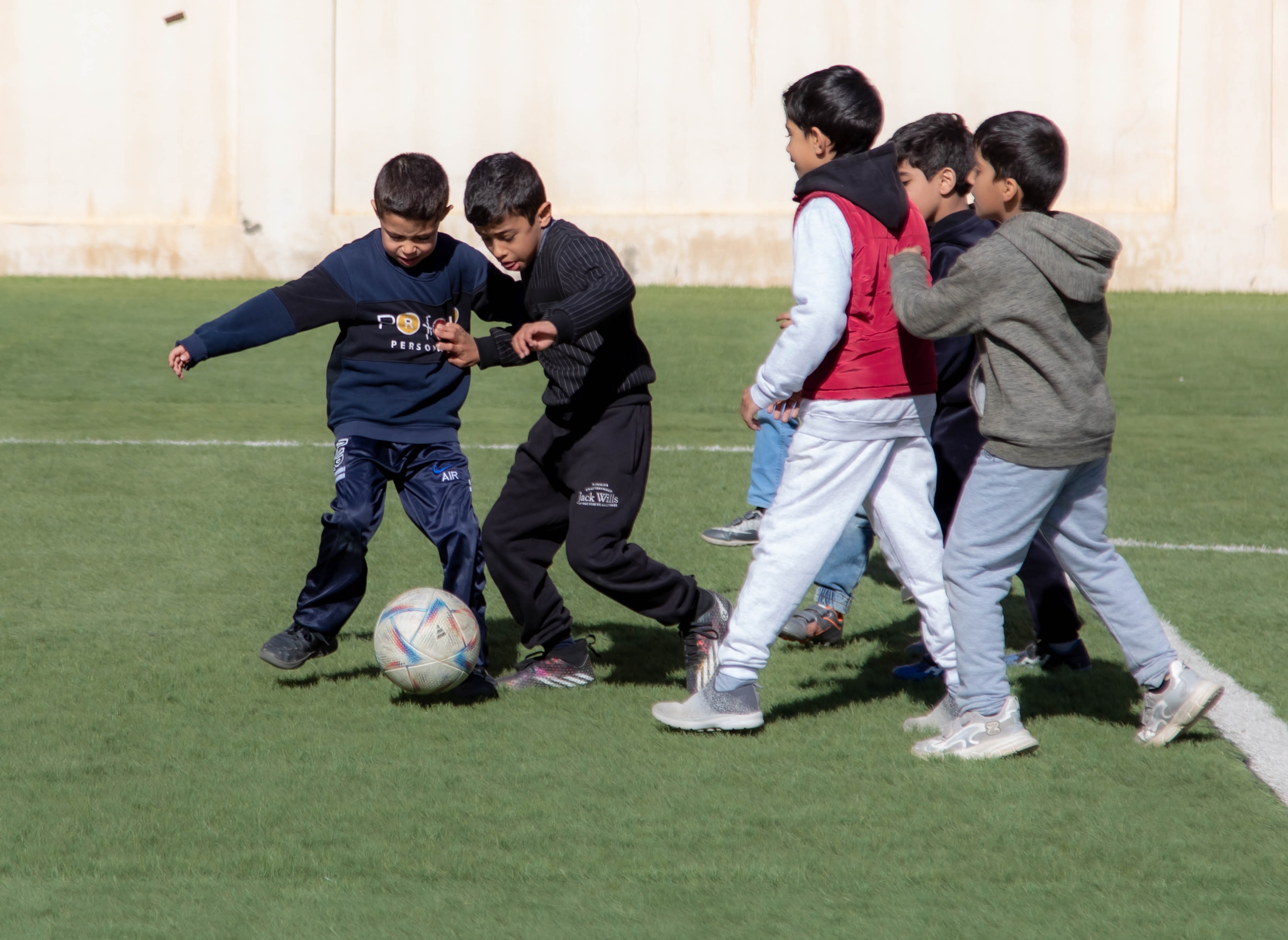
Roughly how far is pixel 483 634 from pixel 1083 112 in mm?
15142

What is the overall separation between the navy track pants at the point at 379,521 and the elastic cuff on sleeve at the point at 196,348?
0.52 meters

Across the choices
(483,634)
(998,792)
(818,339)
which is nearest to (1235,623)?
(998,792)

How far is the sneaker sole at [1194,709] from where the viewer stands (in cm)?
398

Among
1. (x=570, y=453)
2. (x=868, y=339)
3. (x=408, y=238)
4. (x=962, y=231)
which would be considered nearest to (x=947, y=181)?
(x=962, y=231)

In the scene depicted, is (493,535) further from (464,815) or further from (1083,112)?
(1083,112)

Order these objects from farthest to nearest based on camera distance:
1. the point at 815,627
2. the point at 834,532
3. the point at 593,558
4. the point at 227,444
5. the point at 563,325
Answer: the point at 227,444 < the point at 815,627 < the point at 593,558 < the point at 563,325 < the point at 834,532

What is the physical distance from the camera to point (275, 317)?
184 inches

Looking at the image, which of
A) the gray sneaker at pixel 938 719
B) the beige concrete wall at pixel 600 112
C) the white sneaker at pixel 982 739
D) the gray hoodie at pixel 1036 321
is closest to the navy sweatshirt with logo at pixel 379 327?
the gray hoodie at pixel 1036 321

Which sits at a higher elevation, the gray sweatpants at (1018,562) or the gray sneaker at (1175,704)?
the gray sweatpants at (1018,562)

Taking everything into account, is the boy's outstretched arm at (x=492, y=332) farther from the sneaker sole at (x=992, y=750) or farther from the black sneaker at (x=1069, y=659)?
the black sneaker at (x=1069, y=659)

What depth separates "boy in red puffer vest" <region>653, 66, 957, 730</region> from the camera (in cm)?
394

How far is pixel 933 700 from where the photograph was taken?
461 centimetres

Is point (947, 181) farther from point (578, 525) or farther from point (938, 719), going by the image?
point (938, 719)

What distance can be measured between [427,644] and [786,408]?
4.30 feet
